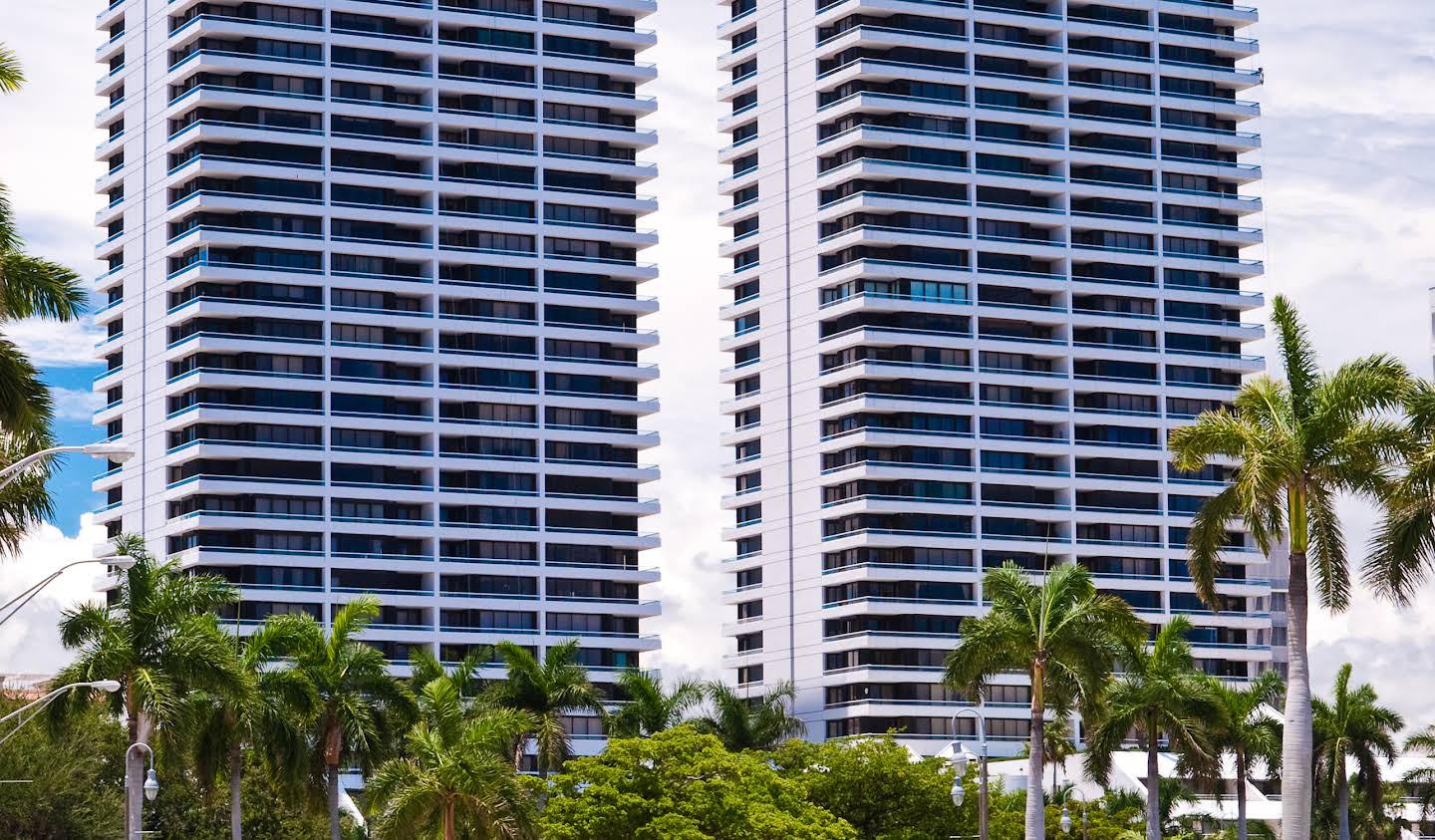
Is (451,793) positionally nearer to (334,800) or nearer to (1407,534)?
(334,800)

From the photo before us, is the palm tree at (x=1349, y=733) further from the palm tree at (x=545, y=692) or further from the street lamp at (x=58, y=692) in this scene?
the street lamp at (x=58, y=692)

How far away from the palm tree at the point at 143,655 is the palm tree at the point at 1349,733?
2560 inches

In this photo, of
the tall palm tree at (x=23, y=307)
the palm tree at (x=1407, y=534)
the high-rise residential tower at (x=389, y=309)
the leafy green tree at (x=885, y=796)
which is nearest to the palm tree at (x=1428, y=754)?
the leafy green tree at (x=885, y=796)

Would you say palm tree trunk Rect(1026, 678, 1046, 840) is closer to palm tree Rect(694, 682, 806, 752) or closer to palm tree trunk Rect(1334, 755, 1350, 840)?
palm tree Rect(694, 682, 806, 752)

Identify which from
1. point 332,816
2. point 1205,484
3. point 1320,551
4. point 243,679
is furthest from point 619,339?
point 1320,551

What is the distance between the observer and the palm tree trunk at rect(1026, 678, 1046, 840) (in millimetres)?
75062

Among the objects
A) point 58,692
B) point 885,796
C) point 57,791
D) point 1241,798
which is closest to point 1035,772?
point 885,796

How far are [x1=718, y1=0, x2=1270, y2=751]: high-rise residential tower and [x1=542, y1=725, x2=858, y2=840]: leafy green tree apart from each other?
76.7 meters

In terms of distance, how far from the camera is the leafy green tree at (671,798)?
7775cm

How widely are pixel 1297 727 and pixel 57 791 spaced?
53.4 metres

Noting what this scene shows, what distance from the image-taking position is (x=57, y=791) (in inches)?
3612

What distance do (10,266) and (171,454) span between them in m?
111

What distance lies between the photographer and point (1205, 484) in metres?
172

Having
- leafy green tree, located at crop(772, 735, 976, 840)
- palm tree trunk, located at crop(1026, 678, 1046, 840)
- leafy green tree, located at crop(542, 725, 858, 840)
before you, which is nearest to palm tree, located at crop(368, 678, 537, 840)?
leafy green tree, located at crop(542, 725, 858, 840)
